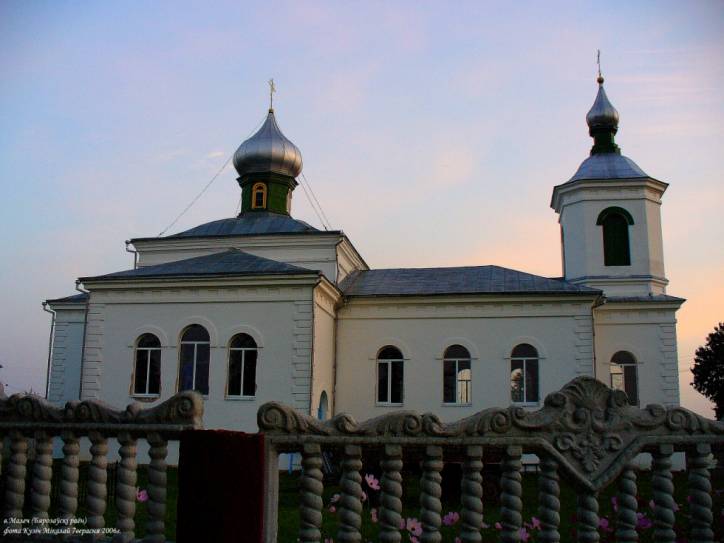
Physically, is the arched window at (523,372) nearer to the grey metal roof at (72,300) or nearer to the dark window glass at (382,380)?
the dark window glass at (382,380)

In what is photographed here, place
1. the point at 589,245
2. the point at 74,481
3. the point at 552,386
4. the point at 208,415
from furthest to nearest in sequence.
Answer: the point at 589,245 → the point at 552,386 → the point at 208,415 → the point at 74,481

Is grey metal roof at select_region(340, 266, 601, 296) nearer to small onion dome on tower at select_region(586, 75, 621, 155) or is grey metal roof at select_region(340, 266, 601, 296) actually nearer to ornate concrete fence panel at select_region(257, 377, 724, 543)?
small onion dome on tower at select_region(586, 75, 621, 155)

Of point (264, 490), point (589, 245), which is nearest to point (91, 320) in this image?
point (589, 245)

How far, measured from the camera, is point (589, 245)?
807 inches

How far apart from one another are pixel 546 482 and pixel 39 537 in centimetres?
241

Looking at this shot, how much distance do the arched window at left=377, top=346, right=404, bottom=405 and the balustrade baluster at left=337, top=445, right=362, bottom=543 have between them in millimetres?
15093

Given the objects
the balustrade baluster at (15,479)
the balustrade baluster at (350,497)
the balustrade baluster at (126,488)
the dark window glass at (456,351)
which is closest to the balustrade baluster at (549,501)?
the balustrade baluster at (350,497)

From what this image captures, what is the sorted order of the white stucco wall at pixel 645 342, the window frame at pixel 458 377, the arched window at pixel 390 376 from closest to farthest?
1. the window frame at pixel 458 377
2. the arched window at pixel 390 376
3. the white stucco wall at pixel 645 342

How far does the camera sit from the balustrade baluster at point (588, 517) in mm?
3061

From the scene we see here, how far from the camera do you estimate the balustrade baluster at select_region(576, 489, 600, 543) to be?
3061 millimetres

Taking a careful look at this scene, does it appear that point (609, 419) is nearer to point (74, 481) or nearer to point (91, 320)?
point (74, 481)

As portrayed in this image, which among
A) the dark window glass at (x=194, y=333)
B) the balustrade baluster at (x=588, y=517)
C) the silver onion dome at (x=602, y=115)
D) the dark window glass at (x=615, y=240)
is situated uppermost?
the silver onion dome at (x=602, y=115)

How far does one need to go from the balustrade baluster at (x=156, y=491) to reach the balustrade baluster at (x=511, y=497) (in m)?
1.53

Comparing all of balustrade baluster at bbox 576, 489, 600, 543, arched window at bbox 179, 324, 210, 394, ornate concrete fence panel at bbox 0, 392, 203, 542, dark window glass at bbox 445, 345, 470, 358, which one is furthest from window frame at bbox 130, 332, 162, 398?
balustrade baluster at bbox 576, 489, 600, 543
